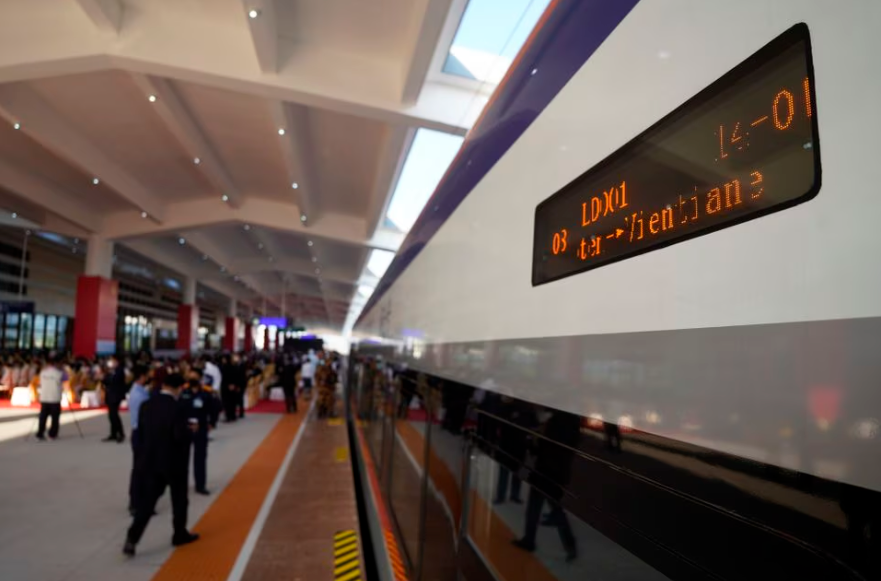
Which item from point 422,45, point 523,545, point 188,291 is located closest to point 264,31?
point 422,45

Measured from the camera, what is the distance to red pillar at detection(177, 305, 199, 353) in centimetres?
3225

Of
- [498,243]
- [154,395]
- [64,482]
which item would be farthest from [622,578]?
[64,482]

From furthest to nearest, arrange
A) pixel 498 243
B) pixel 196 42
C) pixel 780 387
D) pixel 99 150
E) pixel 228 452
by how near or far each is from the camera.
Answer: pixel 99 150, pixel 228 452, pixel 196 42, pixel 498 243, pixel 780 387

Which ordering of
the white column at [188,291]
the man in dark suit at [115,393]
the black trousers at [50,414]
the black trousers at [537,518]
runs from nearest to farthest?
the black trousers at [537,518] < the man in dark suit at [115,393] < the black trousers at [50,414] < the white column at [188,291]

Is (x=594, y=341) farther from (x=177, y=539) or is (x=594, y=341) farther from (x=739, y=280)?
(x=177, y=539)

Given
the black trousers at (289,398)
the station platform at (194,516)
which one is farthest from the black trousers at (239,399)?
the station platform at (194,516)

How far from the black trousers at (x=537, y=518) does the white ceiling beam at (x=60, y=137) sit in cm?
1371

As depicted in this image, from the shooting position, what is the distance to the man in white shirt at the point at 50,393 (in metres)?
10.2

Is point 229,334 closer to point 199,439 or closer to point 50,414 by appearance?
point 50,414

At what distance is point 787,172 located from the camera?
0.93 metres

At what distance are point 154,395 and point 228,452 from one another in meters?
5.53

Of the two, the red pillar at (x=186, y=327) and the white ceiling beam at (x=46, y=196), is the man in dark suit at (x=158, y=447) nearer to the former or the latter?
the white ceiling beam at (x=46, y=196)

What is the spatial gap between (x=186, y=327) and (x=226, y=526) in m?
28.8

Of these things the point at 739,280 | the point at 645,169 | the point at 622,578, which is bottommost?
the point at 622,578
